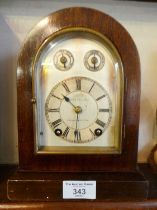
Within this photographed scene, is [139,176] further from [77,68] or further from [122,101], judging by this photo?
[77,68]

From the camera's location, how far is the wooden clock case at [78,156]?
1.78 feet

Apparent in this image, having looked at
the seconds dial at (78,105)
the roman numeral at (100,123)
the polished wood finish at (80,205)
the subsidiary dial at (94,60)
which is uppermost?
the subsidiary dial at (94,60)

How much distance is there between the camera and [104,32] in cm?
55

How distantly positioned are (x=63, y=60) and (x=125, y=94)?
166 mm

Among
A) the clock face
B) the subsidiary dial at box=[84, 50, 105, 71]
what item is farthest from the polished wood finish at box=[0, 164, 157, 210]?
the subsidiary dial at box=[84, 50, 105, 71]

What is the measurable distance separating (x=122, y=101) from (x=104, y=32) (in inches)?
6.4

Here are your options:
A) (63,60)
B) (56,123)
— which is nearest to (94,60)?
(63,60)

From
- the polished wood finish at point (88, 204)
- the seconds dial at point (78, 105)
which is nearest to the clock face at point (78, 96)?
the seconds dial at point (78, 105)

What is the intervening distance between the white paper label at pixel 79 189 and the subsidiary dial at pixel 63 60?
Answer: 270 mm

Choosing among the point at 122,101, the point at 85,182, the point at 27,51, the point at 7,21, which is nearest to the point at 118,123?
the point at 122,101

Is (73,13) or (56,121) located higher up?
(73,13)

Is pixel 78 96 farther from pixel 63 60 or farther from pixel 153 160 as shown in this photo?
pixel 153 160

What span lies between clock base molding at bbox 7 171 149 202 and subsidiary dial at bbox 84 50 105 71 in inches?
10.2

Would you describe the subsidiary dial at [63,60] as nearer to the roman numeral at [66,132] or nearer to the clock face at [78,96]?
the clock face at [78,96]
